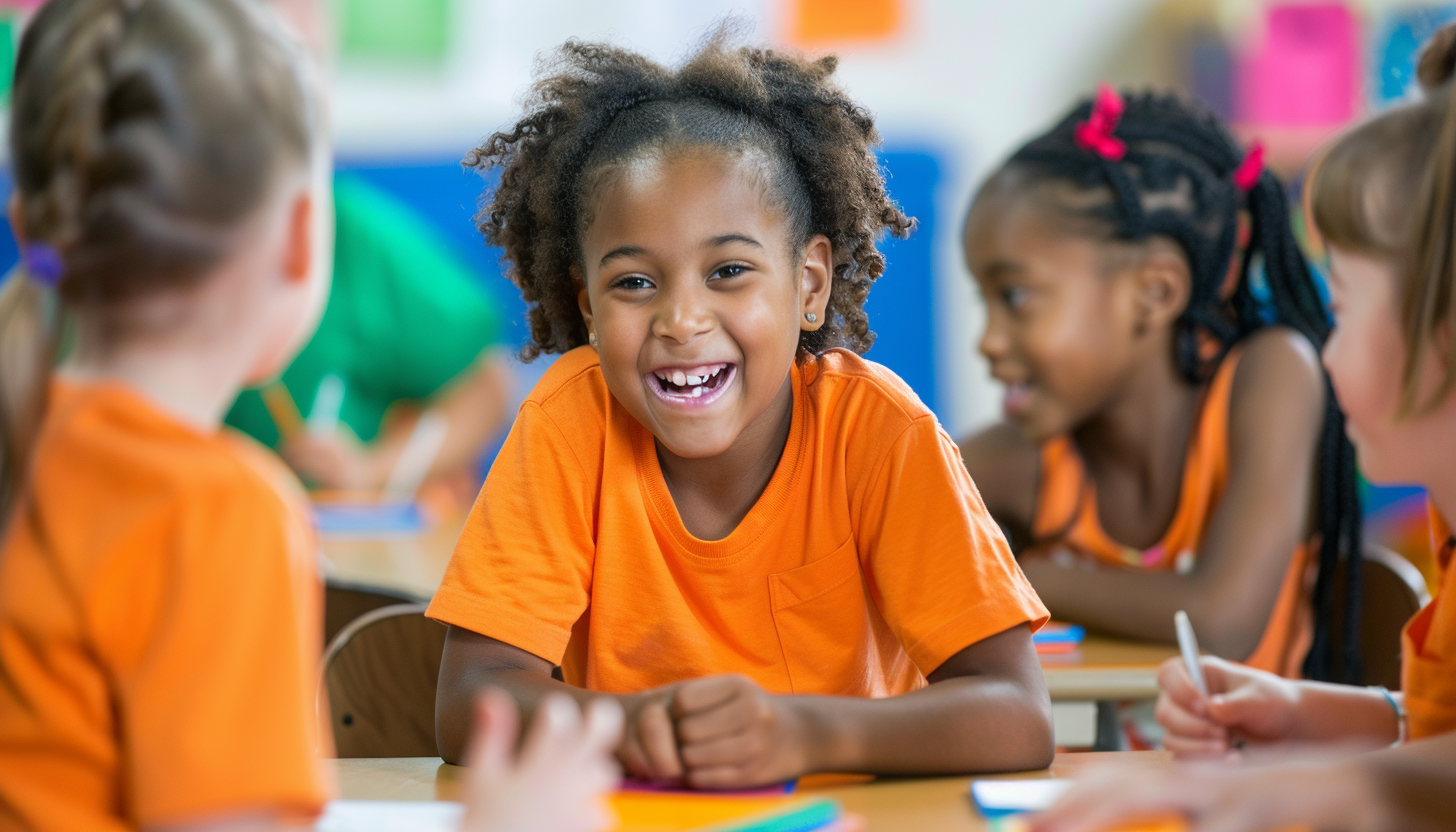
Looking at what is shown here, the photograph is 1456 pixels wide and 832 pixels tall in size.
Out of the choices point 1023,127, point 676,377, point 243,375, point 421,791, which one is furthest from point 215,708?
point 1023,127

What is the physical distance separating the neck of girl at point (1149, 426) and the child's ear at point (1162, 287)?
60 mm

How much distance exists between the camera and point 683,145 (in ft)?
3.39

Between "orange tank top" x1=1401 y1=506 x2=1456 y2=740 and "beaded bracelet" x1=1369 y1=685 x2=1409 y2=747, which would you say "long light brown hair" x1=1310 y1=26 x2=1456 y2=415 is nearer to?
"orange tank top" x1=1401 y1=506 x2=1456 y2=740

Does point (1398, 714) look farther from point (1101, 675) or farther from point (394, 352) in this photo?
point (394, 352)

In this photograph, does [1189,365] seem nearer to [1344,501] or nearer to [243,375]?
[1344,501]

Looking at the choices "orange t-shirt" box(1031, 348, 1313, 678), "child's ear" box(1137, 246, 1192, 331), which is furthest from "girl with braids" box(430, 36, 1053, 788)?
"child's ear" box(1137, 246, 1192, 331)

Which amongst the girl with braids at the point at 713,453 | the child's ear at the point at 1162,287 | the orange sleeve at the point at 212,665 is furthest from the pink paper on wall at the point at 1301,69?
the orange sleeve at the point at 212,665

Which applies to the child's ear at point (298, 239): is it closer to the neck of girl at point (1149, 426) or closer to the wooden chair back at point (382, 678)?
the wooden chair back at point (382, 678)

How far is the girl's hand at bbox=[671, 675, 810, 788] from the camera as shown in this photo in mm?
795

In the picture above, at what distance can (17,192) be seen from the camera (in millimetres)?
618

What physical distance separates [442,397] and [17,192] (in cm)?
253

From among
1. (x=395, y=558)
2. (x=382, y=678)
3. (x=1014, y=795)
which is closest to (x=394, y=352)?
(x=395, y=558)

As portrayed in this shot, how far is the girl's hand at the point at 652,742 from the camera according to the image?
0.80 metres

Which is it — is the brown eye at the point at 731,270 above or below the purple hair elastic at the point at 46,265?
above
